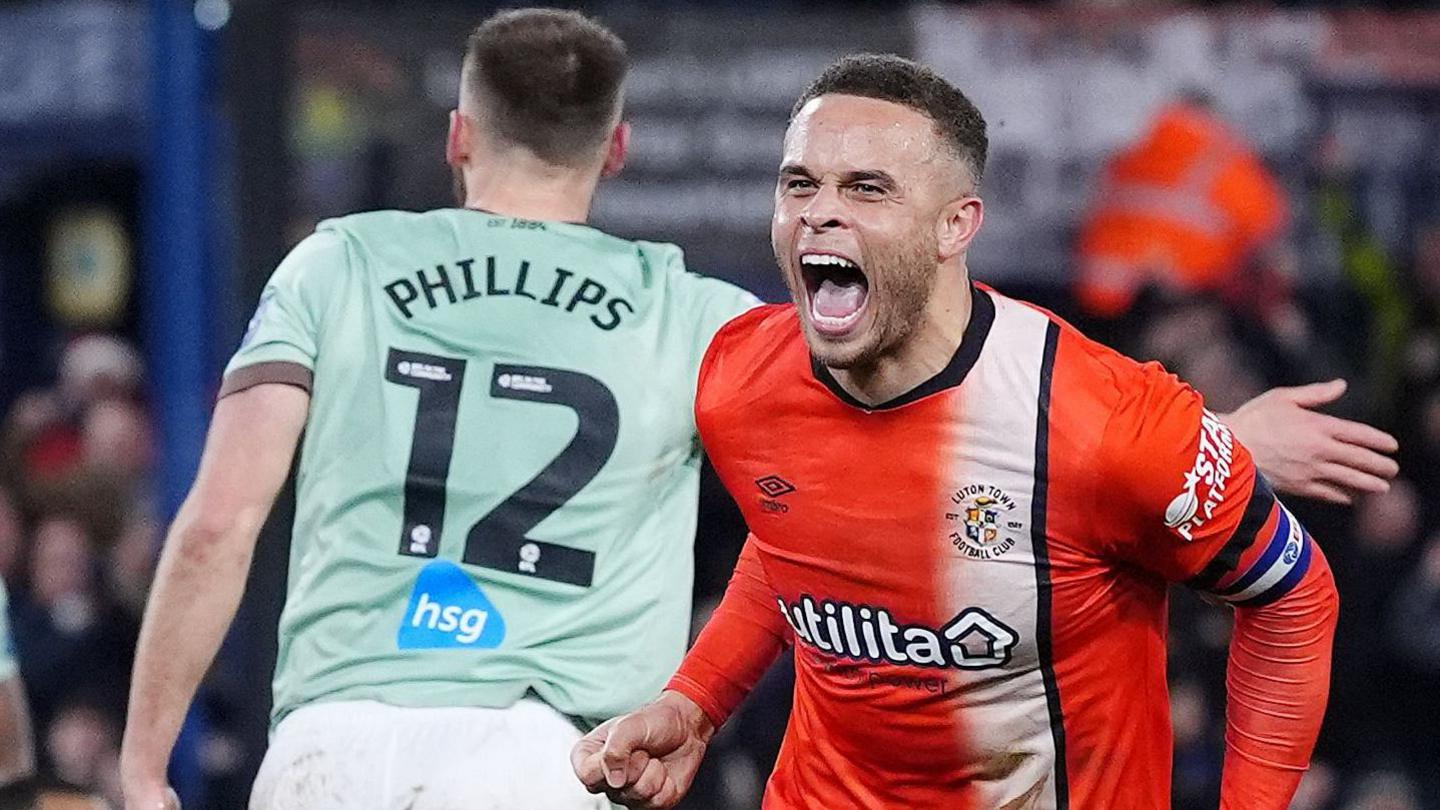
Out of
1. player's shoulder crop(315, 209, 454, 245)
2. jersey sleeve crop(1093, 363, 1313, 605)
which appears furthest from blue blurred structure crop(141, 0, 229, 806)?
jersey sleeve crop(1093, 363, 1313, 605)

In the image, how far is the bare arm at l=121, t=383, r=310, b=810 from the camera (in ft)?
12.4

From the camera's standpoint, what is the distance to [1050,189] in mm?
8141

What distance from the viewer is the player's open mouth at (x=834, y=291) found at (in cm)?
342

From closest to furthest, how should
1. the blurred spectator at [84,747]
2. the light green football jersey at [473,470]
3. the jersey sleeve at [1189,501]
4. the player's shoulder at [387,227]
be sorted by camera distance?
Answer: the jersey sleeve at [1189,501], the light green football jersey at [473,470], the player's shoulder at [387,227], the blurred spectator at [84,747]

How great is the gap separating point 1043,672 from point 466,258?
1273 millimetres

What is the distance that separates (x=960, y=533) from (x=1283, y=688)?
1.77ft

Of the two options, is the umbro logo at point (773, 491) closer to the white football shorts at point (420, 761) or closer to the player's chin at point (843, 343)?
the player's chin at point (843, 343)

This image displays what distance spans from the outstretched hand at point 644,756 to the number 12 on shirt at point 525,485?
40 centimetres

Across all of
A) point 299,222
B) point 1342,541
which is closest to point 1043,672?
point 299,222

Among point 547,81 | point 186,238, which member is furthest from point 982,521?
point 186,238

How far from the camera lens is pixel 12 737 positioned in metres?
4.60

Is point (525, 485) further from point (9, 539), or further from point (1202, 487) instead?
point (9, 539)

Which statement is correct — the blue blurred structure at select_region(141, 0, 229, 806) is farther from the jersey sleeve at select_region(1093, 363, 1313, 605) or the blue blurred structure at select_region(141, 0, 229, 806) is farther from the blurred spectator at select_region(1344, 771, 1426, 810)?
the jersey sleeve at select_region(1093, 363, 1313, 605)

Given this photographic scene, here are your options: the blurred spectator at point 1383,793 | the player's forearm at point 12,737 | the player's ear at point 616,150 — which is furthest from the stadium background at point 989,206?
the player's ear at point 616,150
